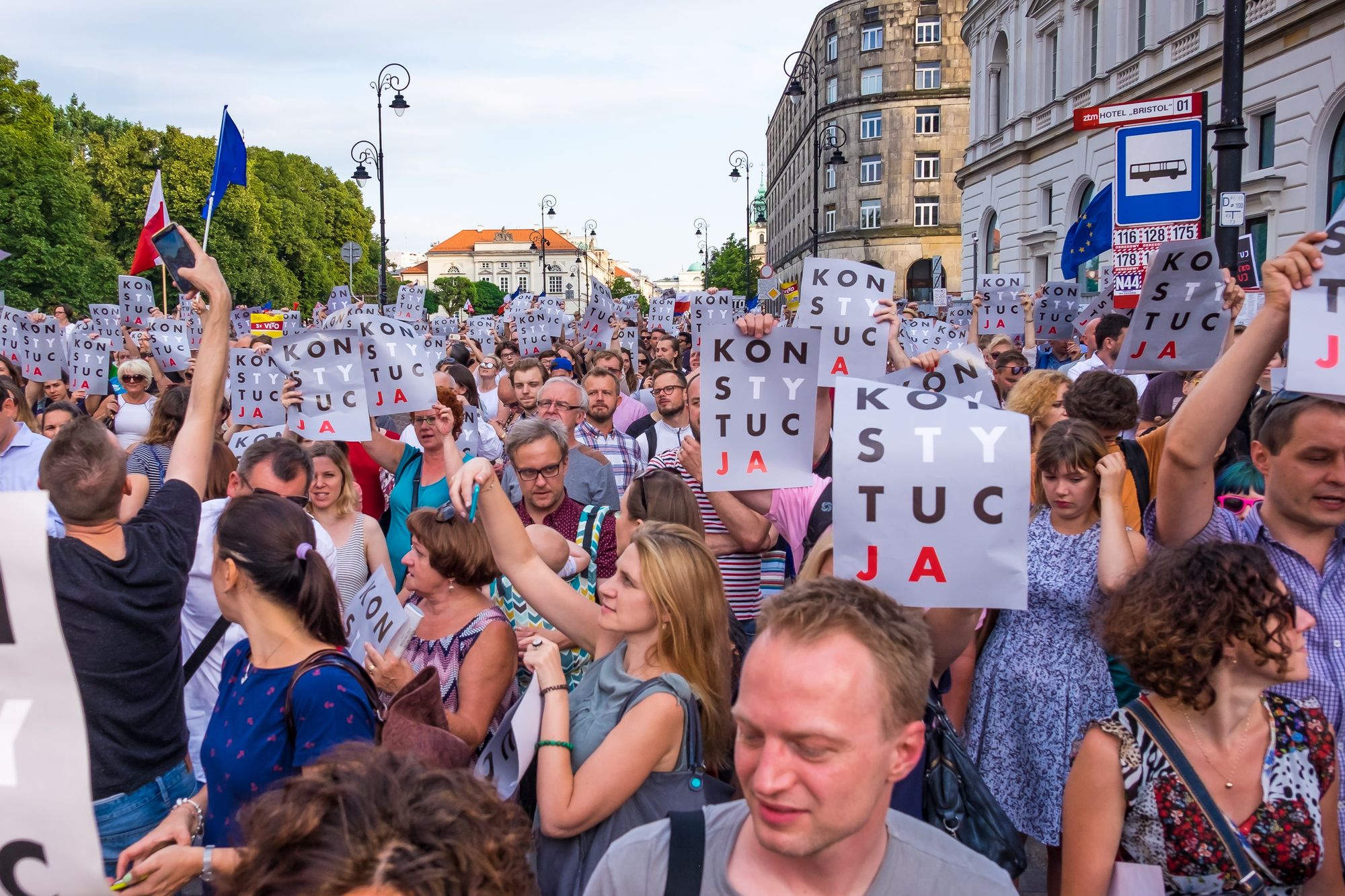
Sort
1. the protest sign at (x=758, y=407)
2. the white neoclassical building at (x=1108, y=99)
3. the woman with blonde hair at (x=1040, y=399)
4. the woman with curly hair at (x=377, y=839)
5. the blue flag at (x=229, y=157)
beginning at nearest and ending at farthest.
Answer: the woman with curly hair at (x=377, y=839) < the protest sign at (x=758, y=407) < the woman with blonde hair at (x=1040, y=399) < the blue flag at (x=229, y=157) < the white neoclassical building at (x=1108, y=99)

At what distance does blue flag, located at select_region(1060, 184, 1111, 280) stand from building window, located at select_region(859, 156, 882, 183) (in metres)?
52.5

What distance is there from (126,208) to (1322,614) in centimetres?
6220

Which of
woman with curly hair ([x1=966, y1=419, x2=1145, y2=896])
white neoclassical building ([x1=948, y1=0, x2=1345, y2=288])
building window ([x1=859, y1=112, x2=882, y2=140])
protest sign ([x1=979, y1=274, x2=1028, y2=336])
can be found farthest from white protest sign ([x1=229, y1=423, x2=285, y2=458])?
building window ([x1=859, y1=112, x2=882, y2=140])

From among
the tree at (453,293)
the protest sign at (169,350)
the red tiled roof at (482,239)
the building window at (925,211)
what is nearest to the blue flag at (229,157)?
the protest sign at (169,350)

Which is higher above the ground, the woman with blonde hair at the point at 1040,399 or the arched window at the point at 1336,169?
the arched window at the point at 1336,169

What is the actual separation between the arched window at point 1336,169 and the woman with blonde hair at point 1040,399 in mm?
15340

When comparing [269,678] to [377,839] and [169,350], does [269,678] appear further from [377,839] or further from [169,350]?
[169,350]

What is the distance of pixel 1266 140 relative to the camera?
2102 centimetres

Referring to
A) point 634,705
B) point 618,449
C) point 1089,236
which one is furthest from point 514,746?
point 1089,236

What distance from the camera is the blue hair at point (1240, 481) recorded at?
4.61m

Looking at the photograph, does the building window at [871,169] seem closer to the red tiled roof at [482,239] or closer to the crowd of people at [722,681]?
the crowd of people at [722,681]

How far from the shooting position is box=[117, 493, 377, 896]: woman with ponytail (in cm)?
274

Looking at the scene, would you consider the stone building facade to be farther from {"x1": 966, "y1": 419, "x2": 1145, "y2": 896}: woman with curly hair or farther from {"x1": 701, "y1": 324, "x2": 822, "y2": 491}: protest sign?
{"x1": 966, "y1": 419, "x2": 1145, "y2": 896}: woman with curly hair

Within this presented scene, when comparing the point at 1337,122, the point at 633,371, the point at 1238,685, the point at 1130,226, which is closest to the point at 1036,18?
the point at 1337,122
